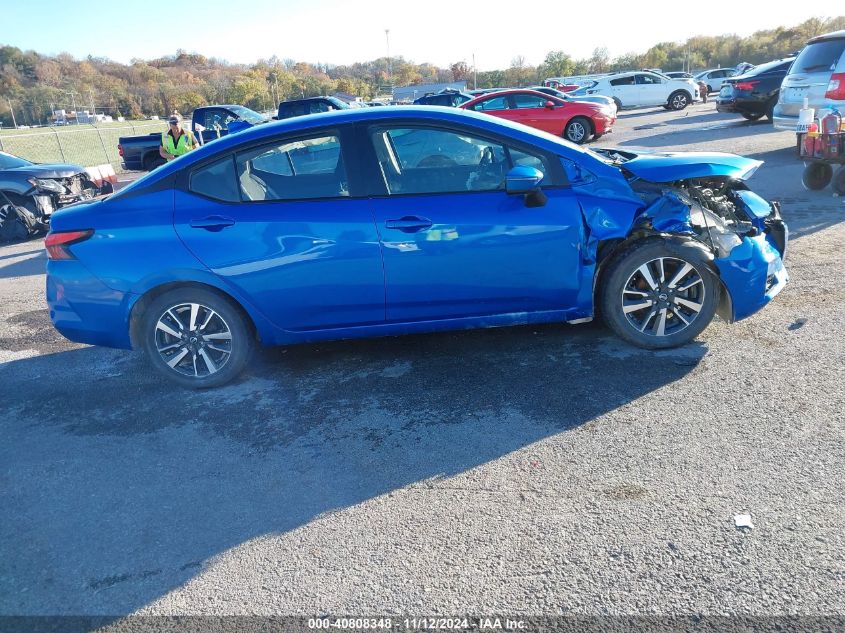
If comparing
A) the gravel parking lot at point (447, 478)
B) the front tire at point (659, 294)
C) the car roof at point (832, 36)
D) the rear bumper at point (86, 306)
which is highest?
the car roof at point (832, 36)

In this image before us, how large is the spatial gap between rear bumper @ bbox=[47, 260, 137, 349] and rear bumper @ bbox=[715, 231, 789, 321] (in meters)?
3.93

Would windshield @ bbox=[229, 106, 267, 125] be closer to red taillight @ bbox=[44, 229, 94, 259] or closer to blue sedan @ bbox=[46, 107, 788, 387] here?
red taillight @ bbox=[44, 229, 94, 259]

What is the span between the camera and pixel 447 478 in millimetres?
3289

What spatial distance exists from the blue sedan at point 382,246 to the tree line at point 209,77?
207 ft

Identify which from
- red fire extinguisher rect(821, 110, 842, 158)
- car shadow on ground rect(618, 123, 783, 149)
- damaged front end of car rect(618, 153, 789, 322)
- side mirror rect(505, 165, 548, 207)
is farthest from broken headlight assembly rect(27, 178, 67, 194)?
car shadow on ground rect(618, 123, 783, 149)

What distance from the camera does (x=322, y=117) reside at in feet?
14.8

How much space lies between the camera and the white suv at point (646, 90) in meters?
29.2

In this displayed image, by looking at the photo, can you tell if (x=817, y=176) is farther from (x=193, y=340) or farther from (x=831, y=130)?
(x=193, y=340)

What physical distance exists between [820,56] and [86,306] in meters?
11.8

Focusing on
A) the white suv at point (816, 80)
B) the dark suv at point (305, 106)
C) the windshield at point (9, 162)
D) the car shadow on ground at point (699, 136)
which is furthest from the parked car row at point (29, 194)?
the car shadow on ground at point (699, 136)

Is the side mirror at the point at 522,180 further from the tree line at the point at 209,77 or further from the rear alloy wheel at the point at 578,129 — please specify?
the tree line at the point at 209,77

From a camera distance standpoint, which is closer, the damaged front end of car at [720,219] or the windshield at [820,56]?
the damaged front end of car at [720,219]

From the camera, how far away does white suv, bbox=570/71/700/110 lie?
29250 millimetres

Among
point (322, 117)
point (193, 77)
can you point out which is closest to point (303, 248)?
point (322, 117)
